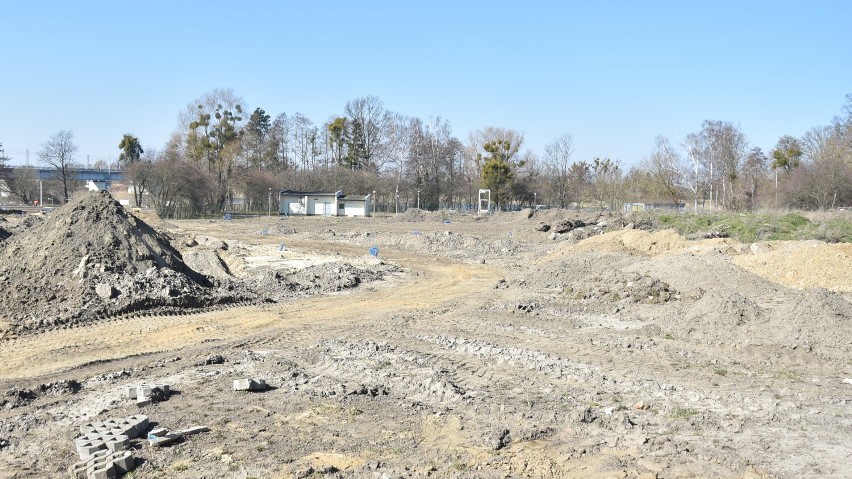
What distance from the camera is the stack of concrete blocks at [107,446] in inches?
251

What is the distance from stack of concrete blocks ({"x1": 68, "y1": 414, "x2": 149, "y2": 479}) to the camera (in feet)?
20.9

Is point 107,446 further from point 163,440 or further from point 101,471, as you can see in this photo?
point 101,471

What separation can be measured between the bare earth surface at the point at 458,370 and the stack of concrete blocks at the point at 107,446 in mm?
181

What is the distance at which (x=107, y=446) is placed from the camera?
6832mm

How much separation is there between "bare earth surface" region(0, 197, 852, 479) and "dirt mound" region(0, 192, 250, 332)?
9 centimetres

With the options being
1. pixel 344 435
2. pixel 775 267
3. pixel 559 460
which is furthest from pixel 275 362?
pixel 775 267

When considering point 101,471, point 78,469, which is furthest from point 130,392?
point 101,471

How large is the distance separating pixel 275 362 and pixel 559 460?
18.0 feet

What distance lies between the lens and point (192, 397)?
8852 millimetres

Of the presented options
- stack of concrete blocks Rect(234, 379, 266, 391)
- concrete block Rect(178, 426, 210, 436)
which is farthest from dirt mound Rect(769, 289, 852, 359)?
concrete block Rect(178, 426, 210, 436)

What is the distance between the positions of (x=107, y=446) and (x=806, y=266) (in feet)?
57.2

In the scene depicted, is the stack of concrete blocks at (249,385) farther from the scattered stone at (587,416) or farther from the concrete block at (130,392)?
the scattered stone at (587,416)

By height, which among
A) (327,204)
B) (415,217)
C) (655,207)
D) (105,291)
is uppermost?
(327,204)

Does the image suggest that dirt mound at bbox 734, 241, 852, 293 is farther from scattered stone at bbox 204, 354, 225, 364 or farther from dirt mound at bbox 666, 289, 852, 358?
scattered stone at bbox 204, 354, 225, 364
